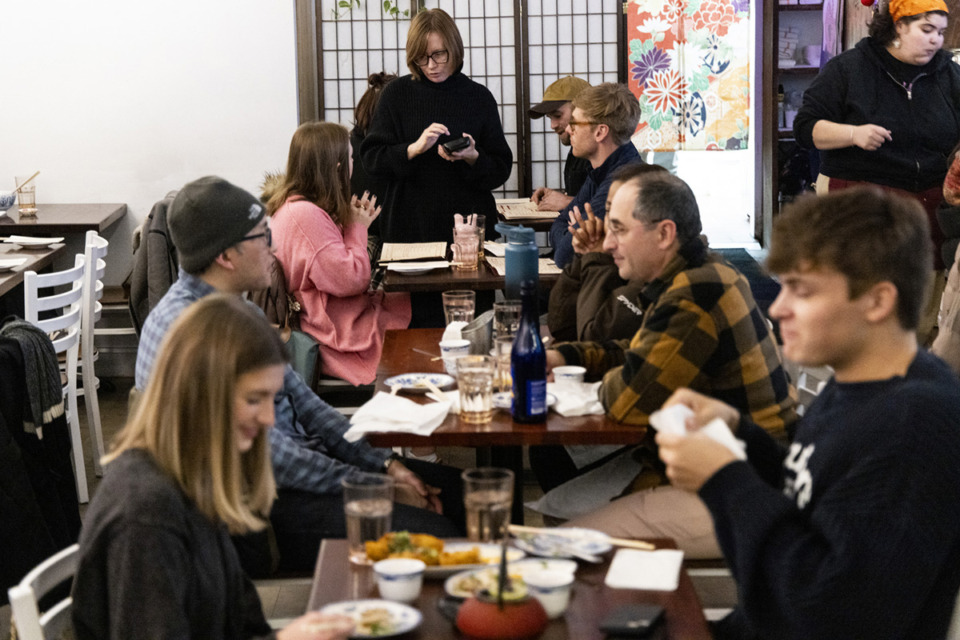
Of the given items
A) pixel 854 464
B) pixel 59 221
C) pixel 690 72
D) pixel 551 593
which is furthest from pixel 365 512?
pixel 690 72

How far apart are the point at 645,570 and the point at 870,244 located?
571mm

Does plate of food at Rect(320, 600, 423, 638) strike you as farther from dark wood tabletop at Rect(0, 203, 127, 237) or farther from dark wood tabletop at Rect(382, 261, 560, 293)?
dark wood tabletop at Rect(0, 203, 127, 237)

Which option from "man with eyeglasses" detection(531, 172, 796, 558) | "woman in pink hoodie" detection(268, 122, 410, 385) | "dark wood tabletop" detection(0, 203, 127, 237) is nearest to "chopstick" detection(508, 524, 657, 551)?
"man with eyeglasses" detection(531, 172, 796, 558)

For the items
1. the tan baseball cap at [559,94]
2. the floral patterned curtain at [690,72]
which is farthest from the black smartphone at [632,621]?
the floral patterned curtain at [690,72]

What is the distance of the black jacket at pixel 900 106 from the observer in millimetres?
4305

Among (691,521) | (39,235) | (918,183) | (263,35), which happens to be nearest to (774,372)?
(691,521)

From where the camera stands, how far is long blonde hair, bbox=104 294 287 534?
156cm

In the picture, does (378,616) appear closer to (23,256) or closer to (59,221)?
(23,256)

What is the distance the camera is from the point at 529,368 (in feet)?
7.80

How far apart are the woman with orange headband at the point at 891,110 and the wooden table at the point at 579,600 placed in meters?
3.08

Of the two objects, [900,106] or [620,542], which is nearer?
[620,542]

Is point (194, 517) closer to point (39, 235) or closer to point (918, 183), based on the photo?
point (918, 183)

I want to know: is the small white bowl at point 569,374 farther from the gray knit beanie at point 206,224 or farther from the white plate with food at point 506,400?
the gray knit beanie at point 206,224

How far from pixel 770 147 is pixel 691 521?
17.0 ft
